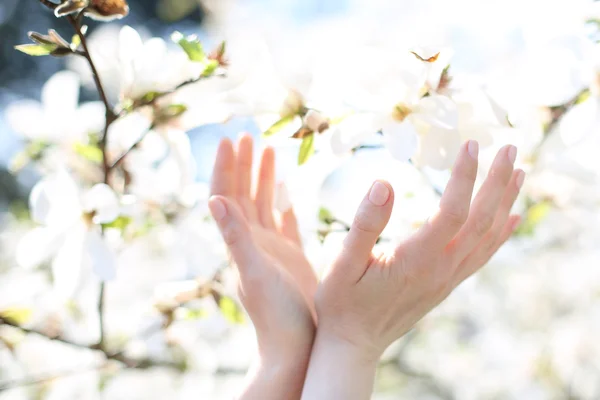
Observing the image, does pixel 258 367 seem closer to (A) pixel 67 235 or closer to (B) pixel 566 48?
(A) pixel 67 235

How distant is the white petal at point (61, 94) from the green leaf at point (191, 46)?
0.57 ft

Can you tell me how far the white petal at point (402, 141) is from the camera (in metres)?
0.63

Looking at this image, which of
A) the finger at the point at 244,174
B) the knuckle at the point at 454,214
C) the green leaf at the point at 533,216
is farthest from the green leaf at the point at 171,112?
the green leaf at the point at 533,216

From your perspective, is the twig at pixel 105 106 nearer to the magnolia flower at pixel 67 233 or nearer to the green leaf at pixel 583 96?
the magnolia flower at pixel 67 233

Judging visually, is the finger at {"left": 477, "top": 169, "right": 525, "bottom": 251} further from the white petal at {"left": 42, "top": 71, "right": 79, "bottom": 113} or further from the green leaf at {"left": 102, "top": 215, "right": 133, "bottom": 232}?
the white petal at {"left": 42, "top": 71, "right": 79, "bottom": 113}

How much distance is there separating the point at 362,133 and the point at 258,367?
338 millimetres

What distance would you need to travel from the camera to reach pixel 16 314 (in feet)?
2.71

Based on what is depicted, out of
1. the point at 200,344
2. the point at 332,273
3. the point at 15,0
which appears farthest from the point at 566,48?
the point at 15,0

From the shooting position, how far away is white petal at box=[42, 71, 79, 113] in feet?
2.64

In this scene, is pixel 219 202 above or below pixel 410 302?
above

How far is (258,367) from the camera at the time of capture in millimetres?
809

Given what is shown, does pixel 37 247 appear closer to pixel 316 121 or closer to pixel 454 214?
pixel 316 121

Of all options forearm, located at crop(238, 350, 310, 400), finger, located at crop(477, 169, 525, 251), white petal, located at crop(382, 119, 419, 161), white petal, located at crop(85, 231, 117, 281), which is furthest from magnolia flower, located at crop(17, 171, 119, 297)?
finger, located at crop(477, 169, 525, 251)

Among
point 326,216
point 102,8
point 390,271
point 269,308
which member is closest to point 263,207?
point 326,216
